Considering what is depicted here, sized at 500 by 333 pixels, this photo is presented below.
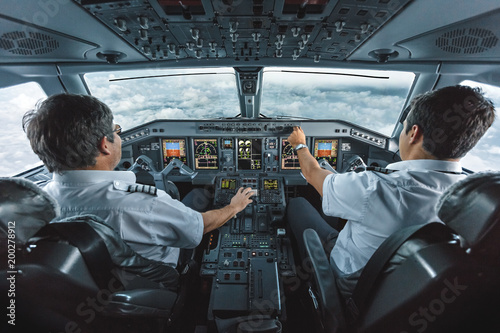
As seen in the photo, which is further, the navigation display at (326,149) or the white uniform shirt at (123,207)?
the navigation display at (326,149)

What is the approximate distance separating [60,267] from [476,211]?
119cm

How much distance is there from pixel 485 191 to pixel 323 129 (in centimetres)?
253

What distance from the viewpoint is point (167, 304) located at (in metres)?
1.23

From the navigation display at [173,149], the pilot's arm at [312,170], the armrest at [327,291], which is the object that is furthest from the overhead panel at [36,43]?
the armrest at [327,291]

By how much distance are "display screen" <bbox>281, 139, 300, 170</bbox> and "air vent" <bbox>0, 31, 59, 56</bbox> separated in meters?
2.60

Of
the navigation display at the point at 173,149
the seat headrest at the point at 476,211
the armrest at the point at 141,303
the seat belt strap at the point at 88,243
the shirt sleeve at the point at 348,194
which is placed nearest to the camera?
the seat headrest at the point at 476,211

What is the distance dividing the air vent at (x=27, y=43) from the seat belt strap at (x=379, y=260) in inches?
110

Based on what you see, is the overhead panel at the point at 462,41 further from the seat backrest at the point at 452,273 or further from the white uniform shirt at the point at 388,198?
the seat backrest at the point at 452,273

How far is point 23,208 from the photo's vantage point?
A: 68 cm

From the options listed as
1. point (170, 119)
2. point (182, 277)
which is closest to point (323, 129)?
point (170, 119)

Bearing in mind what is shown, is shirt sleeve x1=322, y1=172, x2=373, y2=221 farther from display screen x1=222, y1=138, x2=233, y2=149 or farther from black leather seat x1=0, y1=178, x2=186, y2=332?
display screen x1=222, y1=138, x2=233, y2=149

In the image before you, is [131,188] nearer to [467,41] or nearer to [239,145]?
[239,145]

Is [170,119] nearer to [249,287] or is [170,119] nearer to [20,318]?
[249,287]

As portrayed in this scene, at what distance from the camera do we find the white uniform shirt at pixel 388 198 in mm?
1059
